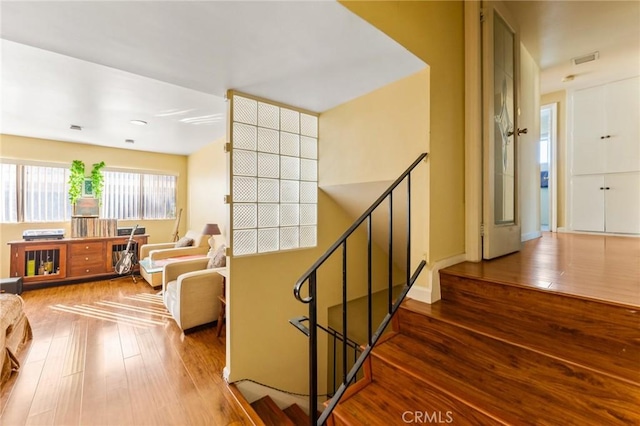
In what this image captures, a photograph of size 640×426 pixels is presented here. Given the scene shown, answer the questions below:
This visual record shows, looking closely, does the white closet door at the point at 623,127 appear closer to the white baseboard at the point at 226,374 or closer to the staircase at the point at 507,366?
the staircase at the point at 507,366

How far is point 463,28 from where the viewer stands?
206 centimetres

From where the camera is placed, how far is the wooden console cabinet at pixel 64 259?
4.07m

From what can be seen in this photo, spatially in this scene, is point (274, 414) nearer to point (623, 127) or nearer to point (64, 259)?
point (64, 259)

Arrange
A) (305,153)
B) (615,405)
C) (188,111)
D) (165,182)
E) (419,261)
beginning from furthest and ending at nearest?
(165,182) < (188,111) < (305,153) < (419,261) < (615,405)

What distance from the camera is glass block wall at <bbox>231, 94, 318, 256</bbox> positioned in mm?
2092

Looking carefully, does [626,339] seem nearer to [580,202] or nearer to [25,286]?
[580,202]

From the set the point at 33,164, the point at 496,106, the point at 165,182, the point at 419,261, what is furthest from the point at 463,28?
the point at 33,164

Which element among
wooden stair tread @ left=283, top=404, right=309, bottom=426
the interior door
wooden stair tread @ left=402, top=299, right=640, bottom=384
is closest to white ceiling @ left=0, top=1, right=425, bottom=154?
the interior door

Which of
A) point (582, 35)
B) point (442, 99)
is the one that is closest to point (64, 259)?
point (442, 99)

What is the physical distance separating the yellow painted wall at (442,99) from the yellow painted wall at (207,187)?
119 inches

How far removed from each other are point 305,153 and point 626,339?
2327 mm

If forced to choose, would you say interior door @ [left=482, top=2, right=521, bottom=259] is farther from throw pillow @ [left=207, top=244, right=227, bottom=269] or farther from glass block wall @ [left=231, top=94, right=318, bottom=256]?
throw pillow @ [left=207, top=244, right=227, bottom=269]

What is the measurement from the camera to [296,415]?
2281 mm

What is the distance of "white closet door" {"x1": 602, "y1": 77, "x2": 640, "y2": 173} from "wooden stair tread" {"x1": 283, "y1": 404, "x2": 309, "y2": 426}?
4.82m
